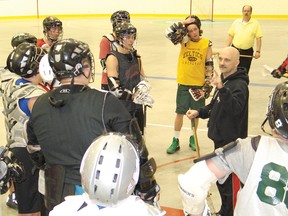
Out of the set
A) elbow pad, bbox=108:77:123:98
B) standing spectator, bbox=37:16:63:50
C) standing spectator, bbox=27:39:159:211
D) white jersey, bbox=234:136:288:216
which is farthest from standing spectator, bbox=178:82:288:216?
standing spectator, bbox=37:16:63:50

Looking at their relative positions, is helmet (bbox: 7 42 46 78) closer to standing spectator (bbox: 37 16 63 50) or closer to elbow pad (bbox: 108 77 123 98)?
elbow pad (bbox: 108 77 123 98)

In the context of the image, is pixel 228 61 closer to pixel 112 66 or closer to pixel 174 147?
pixel 112 66

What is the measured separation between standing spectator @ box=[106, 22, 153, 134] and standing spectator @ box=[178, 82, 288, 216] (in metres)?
3.15

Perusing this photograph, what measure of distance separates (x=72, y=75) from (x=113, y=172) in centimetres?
134

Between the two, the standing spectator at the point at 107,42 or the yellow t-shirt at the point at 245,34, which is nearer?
the standing spectator at the point at 107,42

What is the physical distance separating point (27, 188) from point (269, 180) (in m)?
2.43

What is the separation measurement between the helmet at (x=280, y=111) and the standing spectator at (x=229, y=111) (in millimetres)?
2125

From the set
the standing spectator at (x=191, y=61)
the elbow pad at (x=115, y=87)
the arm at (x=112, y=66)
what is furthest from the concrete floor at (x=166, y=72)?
the arm at (x=112, y=66)

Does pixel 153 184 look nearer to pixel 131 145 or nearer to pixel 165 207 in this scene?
pixel 131 145

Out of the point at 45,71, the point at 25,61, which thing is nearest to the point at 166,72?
the point at 25,61

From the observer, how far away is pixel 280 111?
2.33 metres

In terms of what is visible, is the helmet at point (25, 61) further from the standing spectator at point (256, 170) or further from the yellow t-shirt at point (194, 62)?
the yellow t-shirt at point (194, 62)

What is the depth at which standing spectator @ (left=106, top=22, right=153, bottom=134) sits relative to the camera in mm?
5480

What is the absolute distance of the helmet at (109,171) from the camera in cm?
202
